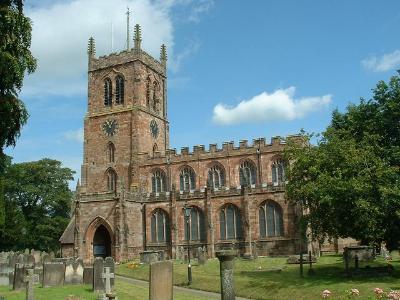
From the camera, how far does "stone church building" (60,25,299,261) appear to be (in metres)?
40.9

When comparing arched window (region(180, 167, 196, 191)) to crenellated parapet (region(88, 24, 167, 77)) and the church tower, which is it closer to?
the church tower

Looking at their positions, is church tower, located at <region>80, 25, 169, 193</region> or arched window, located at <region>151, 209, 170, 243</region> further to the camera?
church tower, located at <region>80, 25, 169, 193</region>

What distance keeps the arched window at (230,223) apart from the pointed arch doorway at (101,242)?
34.4 ft

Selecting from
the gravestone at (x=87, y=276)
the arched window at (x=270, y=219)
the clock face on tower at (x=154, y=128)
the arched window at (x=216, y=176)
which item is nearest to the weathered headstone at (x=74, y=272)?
the gravestone at (x=87, y=276)

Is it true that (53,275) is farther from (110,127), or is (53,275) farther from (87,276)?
(110,127)

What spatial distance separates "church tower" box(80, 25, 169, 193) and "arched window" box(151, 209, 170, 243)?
7.24m

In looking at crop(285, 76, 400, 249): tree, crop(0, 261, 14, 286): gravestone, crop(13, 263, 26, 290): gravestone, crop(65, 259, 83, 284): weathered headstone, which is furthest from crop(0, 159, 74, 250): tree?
crop(285, 76, 400, 249): tree

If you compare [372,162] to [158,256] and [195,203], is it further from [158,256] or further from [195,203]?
[195,203]

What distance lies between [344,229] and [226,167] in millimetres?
27210

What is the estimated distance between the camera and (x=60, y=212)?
62.7 meters

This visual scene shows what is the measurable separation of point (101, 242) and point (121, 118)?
14.7 meters

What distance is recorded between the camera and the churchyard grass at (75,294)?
62.6 ft

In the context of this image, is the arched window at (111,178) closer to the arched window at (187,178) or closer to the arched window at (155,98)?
the arched window at (187,178)

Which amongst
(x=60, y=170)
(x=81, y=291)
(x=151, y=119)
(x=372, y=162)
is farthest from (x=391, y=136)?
(x=60, y=170)
